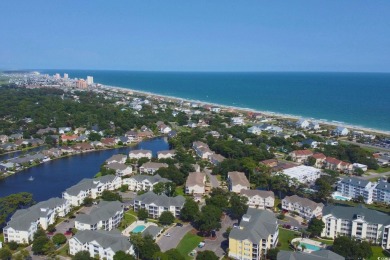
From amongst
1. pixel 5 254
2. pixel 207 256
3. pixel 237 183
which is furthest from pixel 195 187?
pixel 5 254

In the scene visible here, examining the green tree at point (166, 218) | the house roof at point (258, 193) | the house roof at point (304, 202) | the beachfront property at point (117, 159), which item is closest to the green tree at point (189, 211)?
the green tree at point (166, 218)

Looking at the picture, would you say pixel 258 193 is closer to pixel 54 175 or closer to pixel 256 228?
pixel 256 228

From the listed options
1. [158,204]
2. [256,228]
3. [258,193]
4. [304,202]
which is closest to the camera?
[256,228]

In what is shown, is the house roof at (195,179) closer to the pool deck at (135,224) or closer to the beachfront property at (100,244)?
the pool deck at (135,224)

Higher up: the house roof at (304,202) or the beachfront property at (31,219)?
the house roof at (304,202)

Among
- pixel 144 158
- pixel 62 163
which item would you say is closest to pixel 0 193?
pixel 62 163

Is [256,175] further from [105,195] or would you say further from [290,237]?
[105,195]

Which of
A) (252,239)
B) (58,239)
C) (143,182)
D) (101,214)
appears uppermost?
(252,239)
